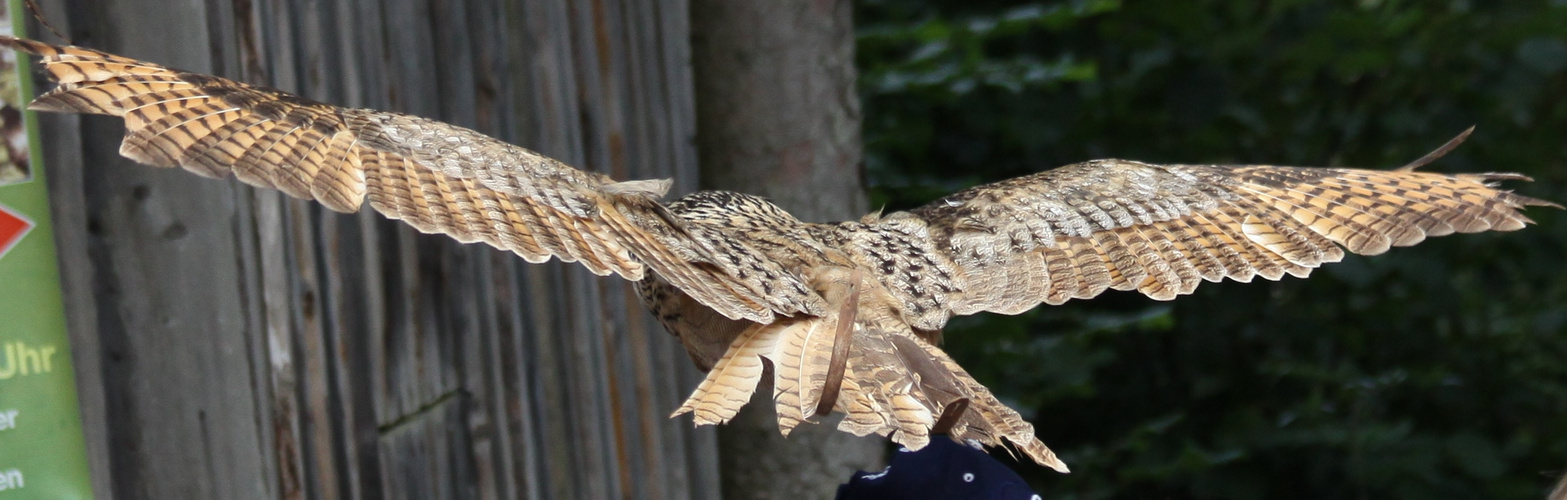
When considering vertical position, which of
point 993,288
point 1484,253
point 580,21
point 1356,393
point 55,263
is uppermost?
point 580,21

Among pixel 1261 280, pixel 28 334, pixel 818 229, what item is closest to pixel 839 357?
pixel 818 229

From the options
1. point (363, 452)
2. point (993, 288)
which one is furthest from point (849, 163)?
point (363, 452)

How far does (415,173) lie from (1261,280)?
359cm

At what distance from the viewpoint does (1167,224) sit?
9.59ft

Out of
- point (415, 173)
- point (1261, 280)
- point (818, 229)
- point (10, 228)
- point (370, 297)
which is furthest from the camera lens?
point (1261, 280)

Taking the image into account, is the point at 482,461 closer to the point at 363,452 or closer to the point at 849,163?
the point at 363,452

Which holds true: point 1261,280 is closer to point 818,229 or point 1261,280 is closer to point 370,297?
point 818,229

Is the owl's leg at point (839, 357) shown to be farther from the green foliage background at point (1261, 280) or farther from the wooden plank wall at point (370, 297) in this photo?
the green foliage background at point (1261, 280)

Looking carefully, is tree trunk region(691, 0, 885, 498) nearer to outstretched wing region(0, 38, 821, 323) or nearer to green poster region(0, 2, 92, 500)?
outstretched wing region(0, 38, 821, 323)

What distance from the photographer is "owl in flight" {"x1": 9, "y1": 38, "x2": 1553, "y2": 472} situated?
1.91m

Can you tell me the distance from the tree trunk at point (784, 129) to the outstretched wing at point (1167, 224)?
618 mm

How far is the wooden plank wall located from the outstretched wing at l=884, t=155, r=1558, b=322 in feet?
2.62

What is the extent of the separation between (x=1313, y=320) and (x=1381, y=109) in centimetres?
78

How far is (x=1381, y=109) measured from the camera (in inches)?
193
